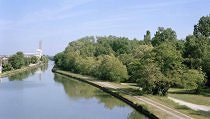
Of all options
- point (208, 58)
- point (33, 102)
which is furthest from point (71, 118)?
point (208, 58)

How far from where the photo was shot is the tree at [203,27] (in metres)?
95.2

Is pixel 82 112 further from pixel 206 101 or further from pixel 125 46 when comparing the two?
pixel 125 46

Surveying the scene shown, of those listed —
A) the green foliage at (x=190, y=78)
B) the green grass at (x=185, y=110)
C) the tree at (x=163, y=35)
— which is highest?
the tree at (x=163, y=35)

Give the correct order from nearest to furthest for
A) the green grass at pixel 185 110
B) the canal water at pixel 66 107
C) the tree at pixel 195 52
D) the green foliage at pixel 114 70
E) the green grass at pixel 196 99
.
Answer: the green grass at pixel 185 110 < the canal water at pixel 66 107 < the green grass at pixel 196 99 < the tree at pixel 195 52 < the green foliage at pixel 114 70

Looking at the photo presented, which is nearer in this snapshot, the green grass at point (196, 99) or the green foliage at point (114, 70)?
the green grass at point (196, 99)

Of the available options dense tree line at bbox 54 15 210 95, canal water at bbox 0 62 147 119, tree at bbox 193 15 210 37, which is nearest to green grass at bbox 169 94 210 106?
dense tree line at bbox 54 15 210 95

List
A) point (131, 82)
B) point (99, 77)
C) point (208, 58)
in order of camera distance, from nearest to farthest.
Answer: point (208, 58) → point (131, 82) → point (99, 77)

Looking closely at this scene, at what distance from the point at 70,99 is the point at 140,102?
1323 centimetres

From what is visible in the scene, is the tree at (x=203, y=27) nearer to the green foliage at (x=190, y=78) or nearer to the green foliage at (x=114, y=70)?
the green foliage at (x=114, y=70)

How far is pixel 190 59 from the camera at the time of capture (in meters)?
65.1

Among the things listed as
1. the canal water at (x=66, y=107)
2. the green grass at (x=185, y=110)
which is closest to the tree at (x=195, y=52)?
the canal water at (x=66, y=107)

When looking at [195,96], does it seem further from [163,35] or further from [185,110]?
[163,35]

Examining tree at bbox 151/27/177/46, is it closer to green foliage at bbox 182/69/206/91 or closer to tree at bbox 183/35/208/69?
tree at bbox 183/35/208/69

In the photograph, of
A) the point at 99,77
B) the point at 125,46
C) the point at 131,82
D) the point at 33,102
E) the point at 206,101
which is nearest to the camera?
the point at 206,101
